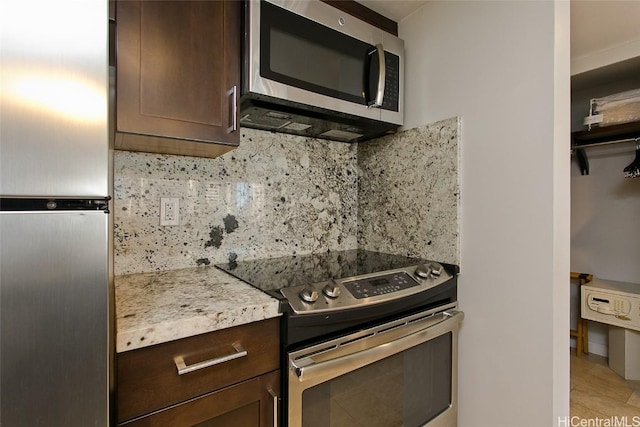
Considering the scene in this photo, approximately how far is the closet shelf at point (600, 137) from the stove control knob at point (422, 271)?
2.07 meters

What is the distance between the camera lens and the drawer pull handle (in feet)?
2.38

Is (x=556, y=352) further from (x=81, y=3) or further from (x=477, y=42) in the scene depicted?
(x=81, y=3)

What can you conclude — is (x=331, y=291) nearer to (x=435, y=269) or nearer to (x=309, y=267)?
(x=309, y=267)

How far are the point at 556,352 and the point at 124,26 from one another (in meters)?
1.76

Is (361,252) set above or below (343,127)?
below

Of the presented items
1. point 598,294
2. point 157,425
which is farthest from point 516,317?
point 598,294

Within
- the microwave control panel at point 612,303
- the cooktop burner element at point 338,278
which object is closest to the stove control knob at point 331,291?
the cooktop burner element at point 338,278

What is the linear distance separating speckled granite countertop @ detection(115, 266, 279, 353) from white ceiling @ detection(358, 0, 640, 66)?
4.65 feet

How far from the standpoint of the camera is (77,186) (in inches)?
20.8

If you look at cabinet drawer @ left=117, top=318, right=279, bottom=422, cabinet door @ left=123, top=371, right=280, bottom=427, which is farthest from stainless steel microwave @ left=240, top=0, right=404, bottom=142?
cabinet door @ left=123, top=371, right=280, bottom=427

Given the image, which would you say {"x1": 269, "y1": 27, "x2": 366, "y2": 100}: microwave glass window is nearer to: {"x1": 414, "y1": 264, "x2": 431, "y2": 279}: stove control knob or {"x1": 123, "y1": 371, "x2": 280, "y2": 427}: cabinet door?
{"x1": 414, "y1": 264, "x2": 431, "y2": 279}: stove control knob

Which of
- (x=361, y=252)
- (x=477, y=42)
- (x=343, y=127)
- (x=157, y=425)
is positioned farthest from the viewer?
(x=361, y=252)

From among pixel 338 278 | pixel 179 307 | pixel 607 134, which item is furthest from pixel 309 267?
pixel 607 134

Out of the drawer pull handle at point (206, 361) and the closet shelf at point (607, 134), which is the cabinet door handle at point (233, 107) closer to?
the drawer pull handle at point (206, 361)
